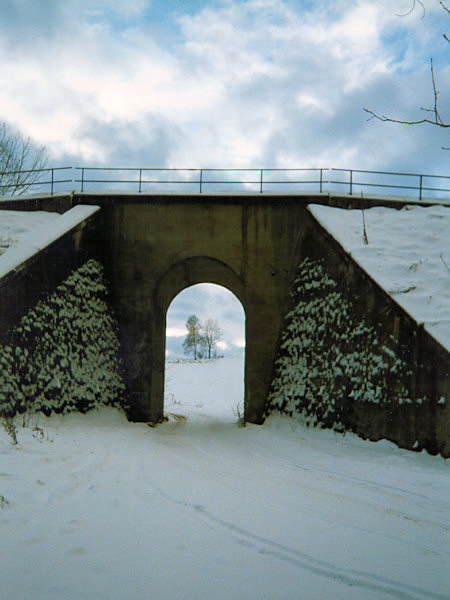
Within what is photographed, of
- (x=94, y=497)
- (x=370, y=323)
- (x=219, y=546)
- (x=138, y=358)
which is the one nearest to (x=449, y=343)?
(x=370, y=323)

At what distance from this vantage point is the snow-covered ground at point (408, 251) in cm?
795

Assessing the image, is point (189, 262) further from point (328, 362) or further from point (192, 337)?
point (192, 337)

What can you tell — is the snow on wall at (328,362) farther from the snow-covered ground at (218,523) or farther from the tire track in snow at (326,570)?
the tire track in snow at (326,570)

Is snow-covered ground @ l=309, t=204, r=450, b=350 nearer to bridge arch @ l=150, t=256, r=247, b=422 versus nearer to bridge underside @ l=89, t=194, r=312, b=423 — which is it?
bridge underside @ l=89, t=194, r=312, b=423

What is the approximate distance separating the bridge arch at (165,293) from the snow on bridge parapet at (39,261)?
2.66 meters

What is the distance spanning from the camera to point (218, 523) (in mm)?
3838

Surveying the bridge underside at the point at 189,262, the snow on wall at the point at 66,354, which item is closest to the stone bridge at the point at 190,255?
the bridge underside at the point at 189,262

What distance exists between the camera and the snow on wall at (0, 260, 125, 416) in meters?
9.36

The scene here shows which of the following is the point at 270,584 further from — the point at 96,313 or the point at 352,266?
the point at 96,313

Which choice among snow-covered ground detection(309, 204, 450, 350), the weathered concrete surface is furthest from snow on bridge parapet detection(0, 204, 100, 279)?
the weathered concrete surface

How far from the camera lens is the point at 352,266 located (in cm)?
958

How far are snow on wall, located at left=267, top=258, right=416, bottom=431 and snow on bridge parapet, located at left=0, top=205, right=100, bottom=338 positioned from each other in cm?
644

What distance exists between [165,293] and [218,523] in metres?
10.2

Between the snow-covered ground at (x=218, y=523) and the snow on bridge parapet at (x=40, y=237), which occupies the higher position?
the snow on bridge parapet at (x=40, y=237)
